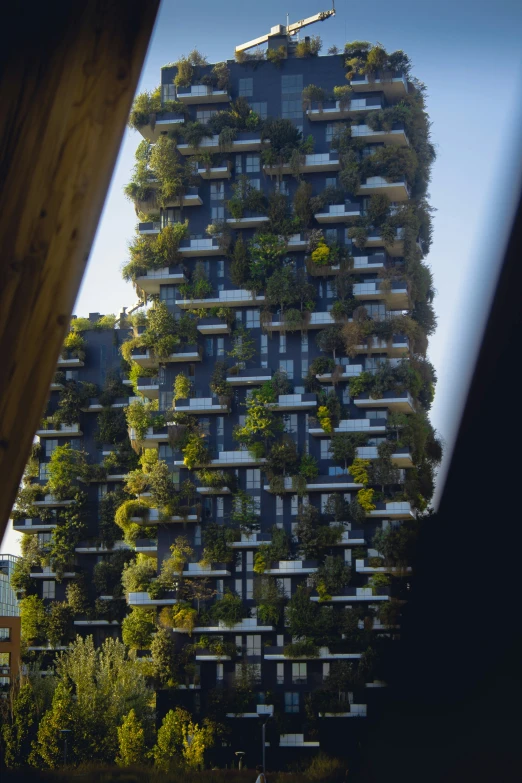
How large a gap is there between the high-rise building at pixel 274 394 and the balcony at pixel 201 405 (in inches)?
2.9

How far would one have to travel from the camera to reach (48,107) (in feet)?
7.96

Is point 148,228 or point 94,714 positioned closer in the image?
point 94,714

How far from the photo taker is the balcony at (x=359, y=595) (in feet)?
135

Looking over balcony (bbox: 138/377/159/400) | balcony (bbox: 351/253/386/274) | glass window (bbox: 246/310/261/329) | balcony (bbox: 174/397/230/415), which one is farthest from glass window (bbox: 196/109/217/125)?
balcony (bbox: 174/397/230/415)

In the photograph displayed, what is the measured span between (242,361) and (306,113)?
9081 mm

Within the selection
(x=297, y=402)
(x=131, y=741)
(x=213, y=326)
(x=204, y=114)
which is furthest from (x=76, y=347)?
(x=131, y=741)

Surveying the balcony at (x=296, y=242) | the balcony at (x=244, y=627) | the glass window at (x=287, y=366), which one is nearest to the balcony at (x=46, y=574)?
the balcony at (x=244, y=627)

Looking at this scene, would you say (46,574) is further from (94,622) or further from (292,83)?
(292,83)

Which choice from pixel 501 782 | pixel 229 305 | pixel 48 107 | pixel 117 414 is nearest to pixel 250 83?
pixel 229 305

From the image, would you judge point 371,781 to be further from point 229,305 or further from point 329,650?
point 229,305

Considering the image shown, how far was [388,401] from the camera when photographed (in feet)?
141

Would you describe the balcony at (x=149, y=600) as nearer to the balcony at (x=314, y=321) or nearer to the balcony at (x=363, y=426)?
the balcony at (x=363, y=426)

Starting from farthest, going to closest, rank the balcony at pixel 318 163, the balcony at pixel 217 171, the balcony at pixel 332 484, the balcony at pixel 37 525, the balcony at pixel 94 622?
the balcony at pixel 37 525 < the balcony at pixel 94 622 < the balcony at pixel 217 171 < the balcony at pixel 318 163 < the balcony at pixel 332 484

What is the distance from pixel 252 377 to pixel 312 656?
9.31m
